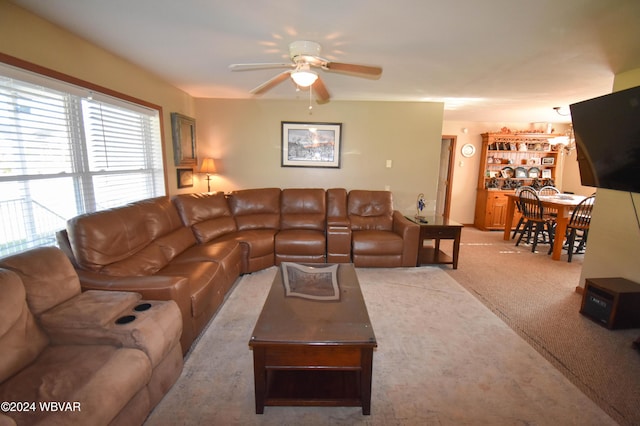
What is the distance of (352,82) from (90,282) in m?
3.23

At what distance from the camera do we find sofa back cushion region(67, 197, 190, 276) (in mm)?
2016

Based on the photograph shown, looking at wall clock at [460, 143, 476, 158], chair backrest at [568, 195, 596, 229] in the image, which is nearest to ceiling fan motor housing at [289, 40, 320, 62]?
chair backrest at [568, 195, 596, 229]

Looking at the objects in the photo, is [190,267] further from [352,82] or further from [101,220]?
[352,82]

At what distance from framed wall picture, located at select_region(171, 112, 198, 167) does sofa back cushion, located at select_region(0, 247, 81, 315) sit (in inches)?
99.3

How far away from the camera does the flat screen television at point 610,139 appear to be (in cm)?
220

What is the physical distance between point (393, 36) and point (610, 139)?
2096 mm

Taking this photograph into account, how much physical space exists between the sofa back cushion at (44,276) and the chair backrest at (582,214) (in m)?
5.82

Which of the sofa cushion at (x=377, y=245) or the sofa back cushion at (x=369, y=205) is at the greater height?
the sofa back cushion at (x=369, y=205)

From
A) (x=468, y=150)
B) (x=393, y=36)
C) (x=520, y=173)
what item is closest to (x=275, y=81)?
(x=393, y=36)

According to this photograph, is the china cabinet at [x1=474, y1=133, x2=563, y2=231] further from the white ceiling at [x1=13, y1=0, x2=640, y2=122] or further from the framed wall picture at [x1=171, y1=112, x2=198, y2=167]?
the framed wall picture at [x1=171, y1=112, x2=198, y2=167]

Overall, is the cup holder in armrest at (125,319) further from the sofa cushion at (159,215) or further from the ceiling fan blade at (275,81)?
the ceiling fan blade at (275,81)

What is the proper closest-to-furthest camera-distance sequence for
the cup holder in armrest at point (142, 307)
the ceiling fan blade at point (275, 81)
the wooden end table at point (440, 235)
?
the cup holder in armrest at point (142, 307) → the ceiling fan blade at point (275, 81) → the wooden end table at point (440, 235)

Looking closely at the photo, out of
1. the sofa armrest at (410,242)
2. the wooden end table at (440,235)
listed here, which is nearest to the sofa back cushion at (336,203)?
A: the sofa armrest at (410,242)

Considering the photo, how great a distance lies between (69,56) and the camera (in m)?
2.25
